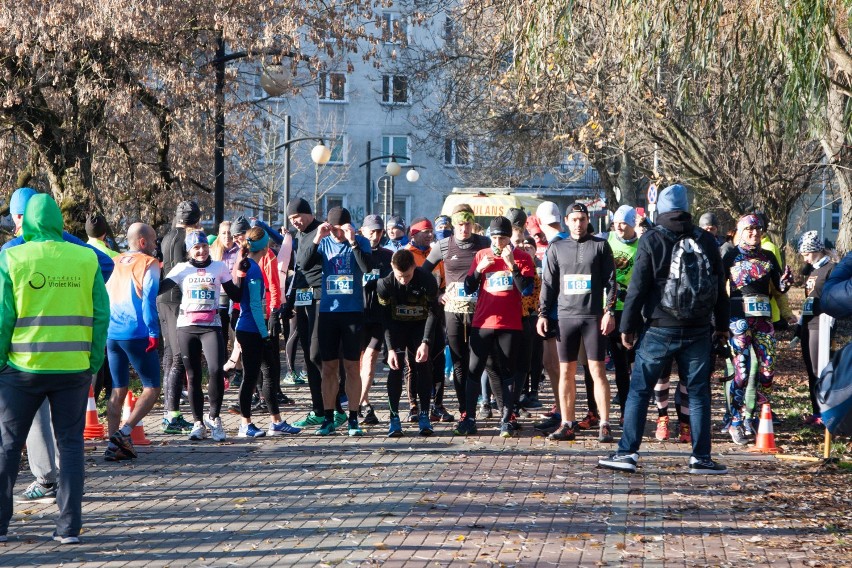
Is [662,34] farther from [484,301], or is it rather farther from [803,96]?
[484,301]

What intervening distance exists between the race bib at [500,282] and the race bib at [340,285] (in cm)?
121

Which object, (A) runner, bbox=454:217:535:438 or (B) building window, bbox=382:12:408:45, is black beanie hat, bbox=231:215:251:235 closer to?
(A) runner, bbox=454:217:535:438

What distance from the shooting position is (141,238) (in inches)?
396

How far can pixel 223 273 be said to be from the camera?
10445 millimetres

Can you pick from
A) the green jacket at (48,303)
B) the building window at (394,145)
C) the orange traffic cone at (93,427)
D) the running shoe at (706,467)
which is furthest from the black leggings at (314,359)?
the building window at (394,145)

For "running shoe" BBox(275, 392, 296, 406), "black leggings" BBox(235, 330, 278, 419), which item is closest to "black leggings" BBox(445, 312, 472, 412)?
"black leggings" BBox(235, 330, 278, 419)

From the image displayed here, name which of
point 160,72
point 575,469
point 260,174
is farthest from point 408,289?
point 260,174

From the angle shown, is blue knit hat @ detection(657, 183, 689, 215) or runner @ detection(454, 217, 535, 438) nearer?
blue knit hat @ detection(657, 183, 689, 215)

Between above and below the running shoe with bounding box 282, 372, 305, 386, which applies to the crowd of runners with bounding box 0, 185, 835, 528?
above

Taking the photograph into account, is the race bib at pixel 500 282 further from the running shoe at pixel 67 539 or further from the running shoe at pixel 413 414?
the running shoe at pixel 67 539

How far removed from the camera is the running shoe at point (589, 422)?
11211 millimetres

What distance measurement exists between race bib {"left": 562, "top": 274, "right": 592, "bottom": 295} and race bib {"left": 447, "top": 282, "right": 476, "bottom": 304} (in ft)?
3.38

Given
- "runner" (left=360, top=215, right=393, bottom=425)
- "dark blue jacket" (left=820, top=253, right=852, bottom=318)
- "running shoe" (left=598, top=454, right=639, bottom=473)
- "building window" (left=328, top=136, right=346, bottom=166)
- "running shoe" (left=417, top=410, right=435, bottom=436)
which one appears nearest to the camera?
"dark blue jacket" (left=820, top=253, right=852, bottom=318)

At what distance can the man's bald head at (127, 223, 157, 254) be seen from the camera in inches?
395
